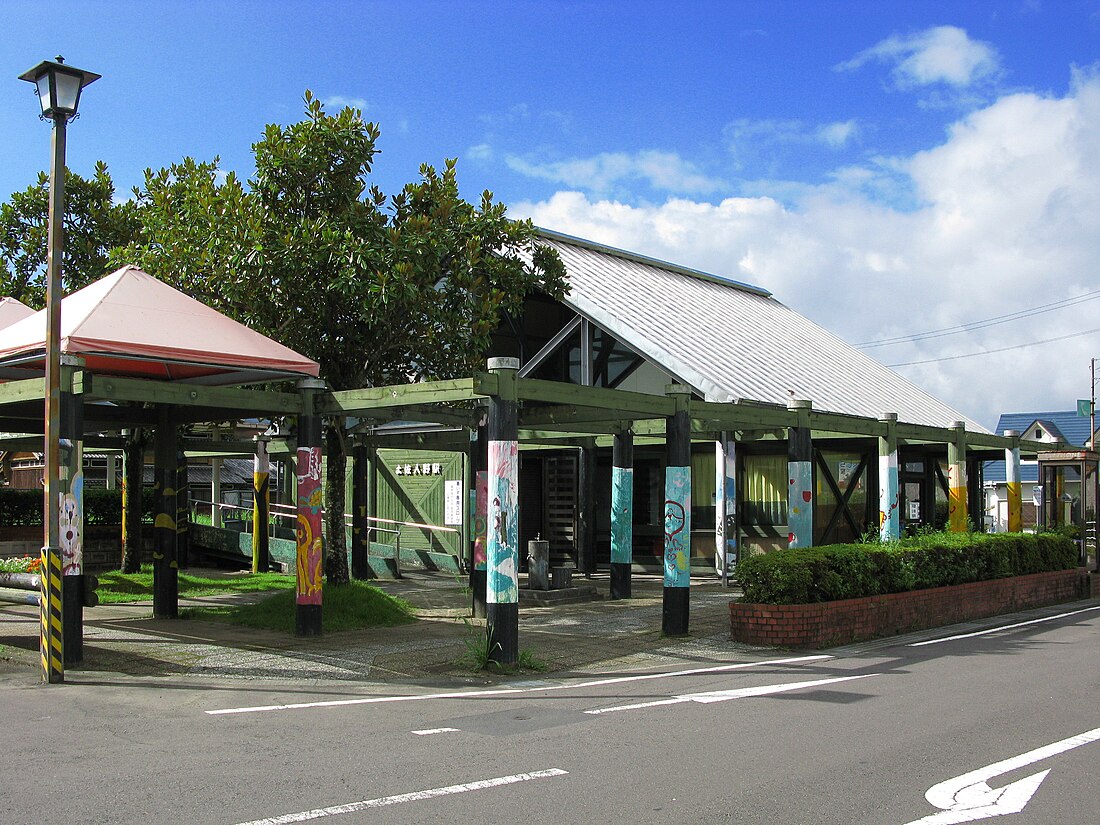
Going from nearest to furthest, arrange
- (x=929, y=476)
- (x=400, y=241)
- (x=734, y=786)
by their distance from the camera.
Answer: (x=734, y=786) → (x=400, y=241) → (x=929, y=476)

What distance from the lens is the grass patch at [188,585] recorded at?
711 inches

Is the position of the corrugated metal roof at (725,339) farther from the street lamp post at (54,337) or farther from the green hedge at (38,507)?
the green hedge at (38,507)

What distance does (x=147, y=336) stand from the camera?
12.1 m

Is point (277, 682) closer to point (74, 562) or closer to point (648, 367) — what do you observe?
point (74, 562)

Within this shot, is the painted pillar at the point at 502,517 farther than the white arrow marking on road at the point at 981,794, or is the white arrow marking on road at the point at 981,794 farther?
the painted pillar at the point at 502,517

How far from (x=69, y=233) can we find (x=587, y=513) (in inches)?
452

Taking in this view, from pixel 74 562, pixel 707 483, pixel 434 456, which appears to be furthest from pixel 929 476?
pixel 74 562

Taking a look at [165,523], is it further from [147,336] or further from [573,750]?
[573,750]

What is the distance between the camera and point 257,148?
1473 cm

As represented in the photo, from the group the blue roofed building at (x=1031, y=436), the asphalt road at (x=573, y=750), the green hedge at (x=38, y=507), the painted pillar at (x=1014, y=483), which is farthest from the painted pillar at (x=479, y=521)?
the blue roofed building at (x=1031, y=436)

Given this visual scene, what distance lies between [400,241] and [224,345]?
115 inches

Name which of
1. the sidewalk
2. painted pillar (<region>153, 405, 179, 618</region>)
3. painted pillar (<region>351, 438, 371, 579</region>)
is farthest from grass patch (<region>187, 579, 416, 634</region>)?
painted pillar (<region>351, 438, 371, 579</region>)

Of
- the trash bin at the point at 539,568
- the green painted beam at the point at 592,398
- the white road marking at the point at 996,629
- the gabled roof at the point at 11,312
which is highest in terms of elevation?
the gabled roof at the point at 11,312

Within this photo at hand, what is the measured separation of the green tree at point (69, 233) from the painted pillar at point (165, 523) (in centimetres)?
472
